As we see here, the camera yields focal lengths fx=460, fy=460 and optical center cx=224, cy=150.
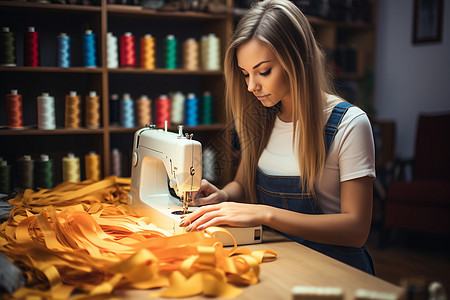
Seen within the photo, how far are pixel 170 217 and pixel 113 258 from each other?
0.32 m

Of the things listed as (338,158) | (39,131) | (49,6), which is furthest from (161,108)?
(338,158)

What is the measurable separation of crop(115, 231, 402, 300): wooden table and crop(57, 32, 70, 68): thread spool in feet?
7.12

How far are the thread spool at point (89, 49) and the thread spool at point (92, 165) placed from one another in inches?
23.4

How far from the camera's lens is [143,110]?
327cm

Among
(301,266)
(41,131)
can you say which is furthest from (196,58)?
(301,266)

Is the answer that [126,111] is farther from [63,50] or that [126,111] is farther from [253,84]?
[253,84]

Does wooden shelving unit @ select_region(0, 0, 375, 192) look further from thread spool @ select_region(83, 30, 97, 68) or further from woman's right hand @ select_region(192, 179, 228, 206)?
woman's right hand @ select_region(192, 179, 228, 206)

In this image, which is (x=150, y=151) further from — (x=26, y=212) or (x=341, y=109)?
(x=341, y=109)

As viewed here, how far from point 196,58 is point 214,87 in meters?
0.27

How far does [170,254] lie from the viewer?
3.71 ft

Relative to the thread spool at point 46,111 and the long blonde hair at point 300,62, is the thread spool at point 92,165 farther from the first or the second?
the long blonde hair at point 300,62

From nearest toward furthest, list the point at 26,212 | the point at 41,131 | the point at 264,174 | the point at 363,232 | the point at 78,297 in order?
1. the point at 78,297
2. the point at 363,232
3. the point at 26,212
4. the point at 264,174
5. the point at 41,131

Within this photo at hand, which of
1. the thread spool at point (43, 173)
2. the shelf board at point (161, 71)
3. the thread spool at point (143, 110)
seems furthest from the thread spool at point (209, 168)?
the thread spool at point (43, 173)

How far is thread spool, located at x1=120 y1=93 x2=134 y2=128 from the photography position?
3.19 metres
